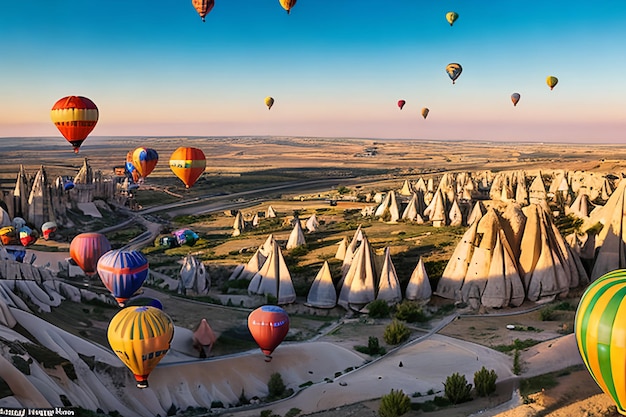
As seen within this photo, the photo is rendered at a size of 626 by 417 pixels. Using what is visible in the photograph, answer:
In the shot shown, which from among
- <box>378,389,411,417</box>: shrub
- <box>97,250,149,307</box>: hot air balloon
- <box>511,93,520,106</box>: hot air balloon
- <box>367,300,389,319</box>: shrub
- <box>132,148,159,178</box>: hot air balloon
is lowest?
<box>367,300,389,319</box>: shrub

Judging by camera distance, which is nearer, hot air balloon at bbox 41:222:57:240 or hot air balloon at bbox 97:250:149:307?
hot air balloon at bbox 97:250:149:307

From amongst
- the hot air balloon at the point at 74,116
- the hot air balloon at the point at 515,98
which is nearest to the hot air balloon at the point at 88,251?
the hot air balloon at the point at 74,116

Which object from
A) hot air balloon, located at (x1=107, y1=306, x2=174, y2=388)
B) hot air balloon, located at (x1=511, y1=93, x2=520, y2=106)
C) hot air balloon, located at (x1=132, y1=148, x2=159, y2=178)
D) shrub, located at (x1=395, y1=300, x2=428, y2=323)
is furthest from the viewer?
hot air balloon, located at (x1=511, y1=93, x2=520, y2=106)

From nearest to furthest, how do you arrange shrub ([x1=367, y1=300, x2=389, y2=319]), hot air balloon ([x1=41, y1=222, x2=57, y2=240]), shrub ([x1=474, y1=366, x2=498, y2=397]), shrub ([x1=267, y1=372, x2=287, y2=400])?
shrub ([x1=474, y1=366, x2=498, y2=397]) < shrub ([x1=267, y1=372, x2=287, y2=400]) < shrub ([x1=367, y1=300, x2=389, y2=319]) < hot air balloon ([x1=41, y1=222, x2=57, y2=240])

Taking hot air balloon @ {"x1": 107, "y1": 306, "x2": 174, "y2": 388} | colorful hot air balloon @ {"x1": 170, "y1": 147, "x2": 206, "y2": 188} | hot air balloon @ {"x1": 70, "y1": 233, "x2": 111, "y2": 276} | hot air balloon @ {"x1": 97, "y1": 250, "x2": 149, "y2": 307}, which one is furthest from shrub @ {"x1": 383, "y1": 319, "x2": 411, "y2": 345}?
colorful hot air balloon @ {"x1": 170, "y1": 147, "x2": 206, "y2": 188}

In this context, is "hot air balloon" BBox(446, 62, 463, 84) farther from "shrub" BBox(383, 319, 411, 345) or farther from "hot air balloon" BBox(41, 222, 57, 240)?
"hot air balloon" BBox(41, 222, 57, 240)

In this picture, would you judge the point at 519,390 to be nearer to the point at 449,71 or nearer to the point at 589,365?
the point at 589,365

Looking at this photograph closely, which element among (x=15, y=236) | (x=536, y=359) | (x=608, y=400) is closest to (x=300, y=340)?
(x=536, y=359)
